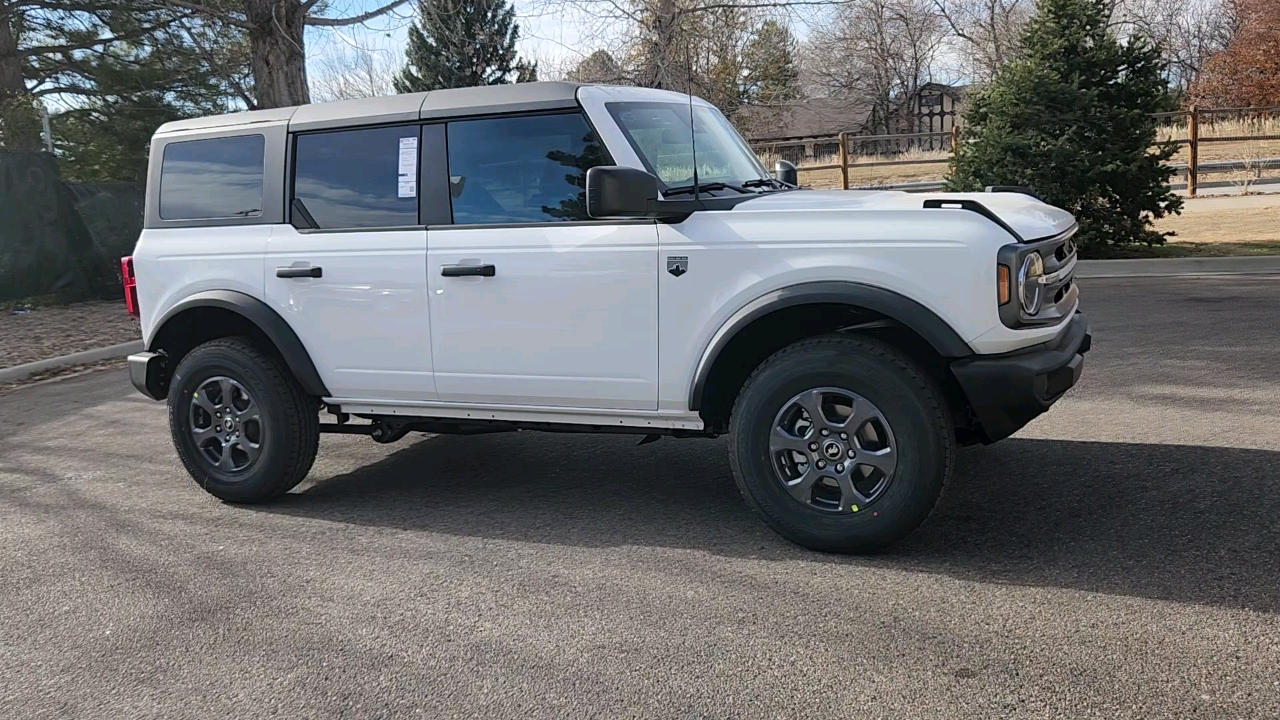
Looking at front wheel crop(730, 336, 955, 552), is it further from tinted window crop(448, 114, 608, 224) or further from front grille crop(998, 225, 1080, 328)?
tinted window crop(448, 114, 608, 224)

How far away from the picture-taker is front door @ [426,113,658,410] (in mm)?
4594

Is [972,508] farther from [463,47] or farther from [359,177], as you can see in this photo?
[463,47]

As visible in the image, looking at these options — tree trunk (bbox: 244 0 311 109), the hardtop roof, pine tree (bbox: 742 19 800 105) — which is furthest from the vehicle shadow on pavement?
pine tree (bbox: 742 19 800 105)

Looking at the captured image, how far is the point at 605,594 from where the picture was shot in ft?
13.4

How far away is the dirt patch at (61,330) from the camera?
11.3 m

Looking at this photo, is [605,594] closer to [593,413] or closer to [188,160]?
[593,413]

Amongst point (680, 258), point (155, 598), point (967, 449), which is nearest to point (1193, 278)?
point (967, 449)

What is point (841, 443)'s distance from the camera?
421 centimetres

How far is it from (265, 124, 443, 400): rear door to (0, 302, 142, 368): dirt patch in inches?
266

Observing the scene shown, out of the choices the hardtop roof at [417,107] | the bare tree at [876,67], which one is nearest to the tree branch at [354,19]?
the hardtop roof at [417,107]

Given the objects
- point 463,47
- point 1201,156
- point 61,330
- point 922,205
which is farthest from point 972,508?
point 1201,156

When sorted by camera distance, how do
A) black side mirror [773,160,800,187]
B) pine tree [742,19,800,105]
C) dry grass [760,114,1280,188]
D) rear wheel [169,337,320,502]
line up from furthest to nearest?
1. dry grass [760,114,1280,188]
2. pine tree [742,19,800,105]
3. black side mirror [773,160,800,187]
4. rear wheel [169,337,320,502]

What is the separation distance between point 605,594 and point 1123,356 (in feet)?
17.4

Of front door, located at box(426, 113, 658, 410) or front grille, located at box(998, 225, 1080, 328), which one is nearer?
front grille, located at box(998, 225, 1080, 328)
